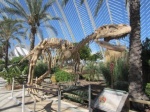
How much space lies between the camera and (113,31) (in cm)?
611

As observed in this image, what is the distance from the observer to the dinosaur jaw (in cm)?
584

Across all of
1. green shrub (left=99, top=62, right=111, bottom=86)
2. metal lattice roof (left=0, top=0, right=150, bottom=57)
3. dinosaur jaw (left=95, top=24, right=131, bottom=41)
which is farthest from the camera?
metal lattice roof (left=0, top=0, right=150, bottom=57)

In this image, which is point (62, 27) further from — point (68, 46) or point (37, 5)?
point (68, 46)

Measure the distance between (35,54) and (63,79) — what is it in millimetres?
11162

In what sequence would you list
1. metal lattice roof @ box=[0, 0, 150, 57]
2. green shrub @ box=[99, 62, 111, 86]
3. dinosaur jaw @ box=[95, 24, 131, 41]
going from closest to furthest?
1. dinosaur jaw @ box=[95, 24, 131, 41]
2. green shrub @ box=[99, 62, 111, 86]
3. metal lattice roof @ box=[0, 0, 150, 57]

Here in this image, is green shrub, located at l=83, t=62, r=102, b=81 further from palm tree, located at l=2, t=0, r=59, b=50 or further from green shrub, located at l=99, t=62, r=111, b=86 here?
palm tree, located at l=2, t=0, r=59, b=50

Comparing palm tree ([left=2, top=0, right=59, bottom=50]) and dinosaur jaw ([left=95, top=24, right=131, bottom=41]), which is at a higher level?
palm tree ([left=2, top=0, right=59, bottom=50])

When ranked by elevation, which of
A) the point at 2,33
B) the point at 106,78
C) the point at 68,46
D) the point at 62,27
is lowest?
the point at 106,78

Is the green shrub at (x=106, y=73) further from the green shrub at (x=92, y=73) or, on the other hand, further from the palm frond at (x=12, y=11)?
the palm frond at (x=12, y=11)

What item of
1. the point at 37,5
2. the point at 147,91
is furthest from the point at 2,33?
the point at 147,91

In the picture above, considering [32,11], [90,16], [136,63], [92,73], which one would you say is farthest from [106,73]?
[90,16]

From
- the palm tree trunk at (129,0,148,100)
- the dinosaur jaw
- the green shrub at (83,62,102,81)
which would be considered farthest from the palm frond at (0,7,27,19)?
the dinosaur jaw

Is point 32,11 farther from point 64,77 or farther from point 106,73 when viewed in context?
point 106,73

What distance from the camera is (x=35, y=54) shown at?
9.31 meters
